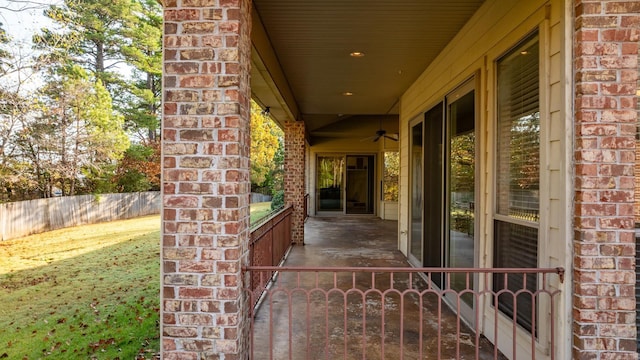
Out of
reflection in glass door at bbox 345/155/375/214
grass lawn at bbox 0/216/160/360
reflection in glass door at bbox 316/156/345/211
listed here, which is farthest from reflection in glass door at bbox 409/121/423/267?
reflection in glass door at bbox 316/156/345/211

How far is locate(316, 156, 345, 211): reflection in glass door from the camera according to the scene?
13.8 m

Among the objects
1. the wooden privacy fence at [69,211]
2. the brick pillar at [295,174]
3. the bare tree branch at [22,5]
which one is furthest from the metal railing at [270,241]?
the wooden privacy fence at [69,211]

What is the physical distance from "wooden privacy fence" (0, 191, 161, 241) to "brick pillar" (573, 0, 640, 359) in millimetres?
12150

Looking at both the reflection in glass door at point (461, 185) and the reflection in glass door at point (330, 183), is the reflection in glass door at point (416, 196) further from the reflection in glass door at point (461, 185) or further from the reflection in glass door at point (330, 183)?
the reflection in glass door at point (330, 183)

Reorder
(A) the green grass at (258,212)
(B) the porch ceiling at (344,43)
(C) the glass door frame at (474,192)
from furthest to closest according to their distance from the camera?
1. (A) the green grass at (258,212)
2. (C) the glass door frame at (474,192)
3. (B) the porch ceiling at (344,43)

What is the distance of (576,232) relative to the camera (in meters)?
2.00

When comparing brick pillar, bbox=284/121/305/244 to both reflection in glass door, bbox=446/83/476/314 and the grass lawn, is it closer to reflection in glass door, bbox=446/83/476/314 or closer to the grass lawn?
the grass lawn

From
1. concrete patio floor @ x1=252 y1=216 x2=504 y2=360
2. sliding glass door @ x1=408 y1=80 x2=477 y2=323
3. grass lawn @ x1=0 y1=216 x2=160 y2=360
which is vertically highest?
sliding glass door @ x1=408 y1=80 x2=477 y2=323

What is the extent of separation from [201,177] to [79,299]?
4.36 m

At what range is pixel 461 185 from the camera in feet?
12.8

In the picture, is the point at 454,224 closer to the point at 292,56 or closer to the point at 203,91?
the point at 292,56

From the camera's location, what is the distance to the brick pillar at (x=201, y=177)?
1998 mm

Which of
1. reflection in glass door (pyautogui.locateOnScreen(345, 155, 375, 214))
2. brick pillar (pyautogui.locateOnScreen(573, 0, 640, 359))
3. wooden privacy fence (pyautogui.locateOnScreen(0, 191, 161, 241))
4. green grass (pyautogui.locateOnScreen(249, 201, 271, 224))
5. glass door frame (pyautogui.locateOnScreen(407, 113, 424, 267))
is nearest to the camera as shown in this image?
brick pillar (pyautogui.locateOnScreen(573, 0, 640, 359))

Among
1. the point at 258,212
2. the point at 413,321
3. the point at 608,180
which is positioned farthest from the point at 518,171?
the point at 258,212
